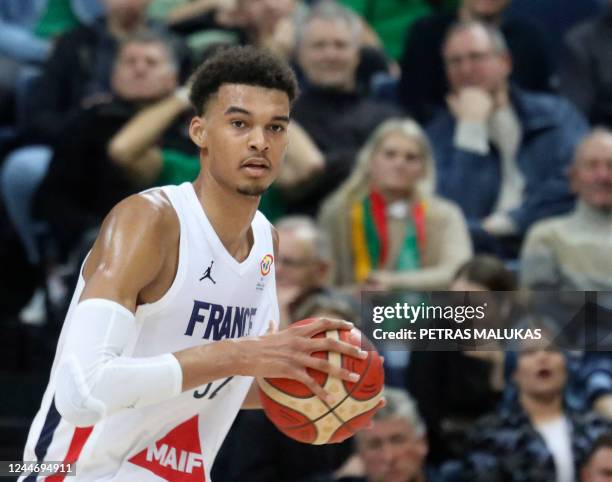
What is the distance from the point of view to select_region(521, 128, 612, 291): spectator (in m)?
6.30

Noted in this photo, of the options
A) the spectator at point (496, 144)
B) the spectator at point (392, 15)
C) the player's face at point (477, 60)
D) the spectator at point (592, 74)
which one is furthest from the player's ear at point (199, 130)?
the spectator at point (392, 15)

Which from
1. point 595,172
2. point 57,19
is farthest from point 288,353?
point 57,19

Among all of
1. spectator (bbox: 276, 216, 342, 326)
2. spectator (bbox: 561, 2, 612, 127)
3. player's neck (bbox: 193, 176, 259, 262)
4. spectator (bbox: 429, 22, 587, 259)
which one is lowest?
player's neck (bbox: 193, 176, 259, 262)

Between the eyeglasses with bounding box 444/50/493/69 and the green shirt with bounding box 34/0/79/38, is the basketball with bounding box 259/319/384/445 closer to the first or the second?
the eyeglasses with bounding box 444/50/493/69

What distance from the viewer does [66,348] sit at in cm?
328

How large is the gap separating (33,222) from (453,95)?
261 centimetres

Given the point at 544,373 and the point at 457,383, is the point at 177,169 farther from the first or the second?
the point at 544,373

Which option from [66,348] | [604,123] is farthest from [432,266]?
[66,348]

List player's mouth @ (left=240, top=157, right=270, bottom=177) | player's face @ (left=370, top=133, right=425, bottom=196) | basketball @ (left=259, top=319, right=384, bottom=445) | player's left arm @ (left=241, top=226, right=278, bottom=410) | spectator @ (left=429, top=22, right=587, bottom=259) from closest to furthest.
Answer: basketball @ (left=259, top=319, right=384, bottom=445), player's mouth @ (left=240, top=157, right=270, bottom=177), player's left arm @ (left=241, top=226, right=278, bottom=410), player's face @ (left=370, top=133, right=425, bottom=196), spectator @ (left=429, top=22, right=587, bottom=259)

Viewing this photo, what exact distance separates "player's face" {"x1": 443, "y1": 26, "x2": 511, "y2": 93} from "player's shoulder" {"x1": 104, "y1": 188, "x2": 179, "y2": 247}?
13.0 ft

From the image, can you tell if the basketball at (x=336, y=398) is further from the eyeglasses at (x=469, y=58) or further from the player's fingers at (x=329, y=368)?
the eyeglasses at (x=469, y=58)

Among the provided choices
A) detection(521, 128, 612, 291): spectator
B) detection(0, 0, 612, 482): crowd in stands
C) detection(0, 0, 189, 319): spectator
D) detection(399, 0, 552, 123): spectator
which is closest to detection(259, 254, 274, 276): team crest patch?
detection(0, 0, 612, 482): crowd in stands

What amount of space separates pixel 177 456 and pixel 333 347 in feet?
2.47

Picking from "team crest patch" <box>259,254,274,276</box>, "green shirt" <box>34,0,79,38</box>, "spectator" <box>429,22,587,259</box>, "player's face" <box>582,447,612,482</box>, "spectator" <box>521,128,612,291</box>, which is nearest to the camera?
"team crest patch" <box>259,254,274,276</box>
